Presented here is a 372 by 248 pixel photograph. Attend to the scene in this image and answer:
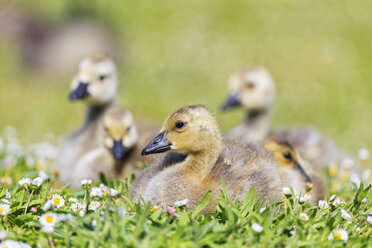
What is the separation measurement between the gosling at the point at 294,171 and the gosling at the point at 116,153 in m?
1.16

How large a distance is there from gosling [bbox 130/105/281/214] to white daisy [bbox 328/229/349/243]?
2.38 ft

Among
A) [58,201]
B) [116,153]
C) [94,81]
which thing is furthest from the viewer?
[94,81]

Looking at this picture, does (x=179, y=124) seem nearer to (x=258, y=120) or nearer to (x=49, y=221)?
(x=49, y=221)

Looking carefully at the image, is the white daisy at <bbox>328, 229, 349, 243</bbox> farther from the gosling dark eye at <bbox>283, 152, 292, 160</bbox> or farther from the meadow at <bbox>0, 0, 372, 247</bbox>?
the meadow at <bbox>0, 0, 372, 247</bbox>

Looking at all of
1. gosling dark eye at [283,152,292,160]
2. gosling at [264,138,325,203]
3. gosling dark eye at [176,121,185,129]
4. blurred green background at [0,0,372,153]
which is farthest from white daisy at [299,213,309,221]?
Result: blurred green background at [0,0,372,153]

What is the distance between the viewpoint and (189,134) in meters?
3.99

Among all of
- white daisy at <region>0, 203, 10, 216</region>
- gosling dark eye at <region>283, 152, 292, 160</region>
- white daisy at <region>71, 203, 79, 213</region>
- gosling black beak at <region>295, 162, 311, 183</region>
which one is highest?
white daisy at <region>0, 203, 10, 216</region>

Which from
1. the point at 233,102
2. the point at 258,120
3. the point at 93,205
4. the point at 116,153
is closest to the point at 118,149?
the point at 116,153

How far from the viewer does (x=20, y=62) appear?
39.8ft

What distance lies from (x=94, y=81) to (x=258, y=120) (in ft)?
7.50

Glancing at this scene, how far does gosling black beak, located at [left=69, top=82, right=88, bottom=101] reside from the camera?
5969 millimetres

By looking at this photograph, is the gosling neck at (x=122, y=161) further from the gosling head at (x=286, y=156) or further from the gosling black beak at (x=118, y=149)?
the gosling head at (x=286, y=156)

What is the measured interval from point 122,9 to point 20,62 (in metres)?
2.74

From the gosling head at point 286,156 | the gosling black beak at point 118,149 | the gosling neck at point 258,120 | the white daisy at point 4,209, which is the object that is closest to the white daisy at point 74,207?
the white daisy at point 4,209
